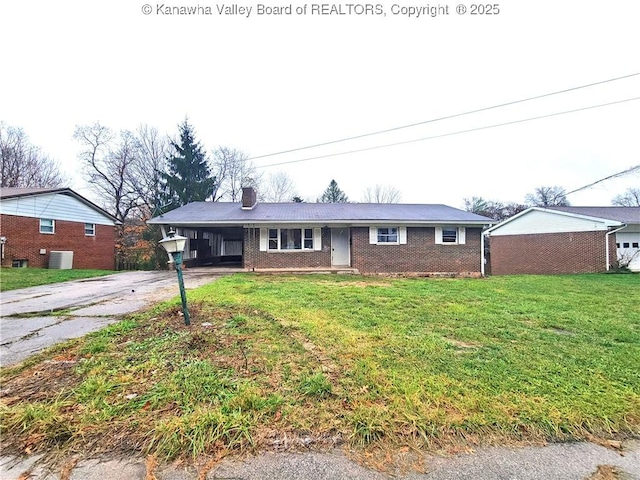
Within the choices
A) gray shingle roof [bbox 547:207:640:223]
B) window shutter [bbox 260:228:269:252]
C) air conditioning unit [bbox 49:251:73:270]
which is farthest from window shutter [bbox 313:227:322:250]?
gray shingle roof [bbox 547:207:640:223]

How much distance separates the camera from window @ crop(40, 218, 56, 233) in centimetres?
1531

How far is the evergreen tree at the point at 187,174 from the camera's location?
2692 centimetres

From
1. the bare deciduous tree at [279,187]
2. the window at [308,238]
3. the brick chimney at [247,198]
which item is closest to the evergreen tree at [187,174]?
the bare deciduous tree at [279,187]

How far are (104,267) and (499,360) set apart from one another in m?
22.9

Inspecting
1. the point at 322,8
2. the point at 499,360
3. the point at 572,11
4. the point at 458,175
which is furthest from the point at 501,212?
the point at 499,360

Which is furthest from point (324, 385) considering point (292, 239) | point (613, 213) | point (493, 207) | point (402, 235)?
point (493, 207)

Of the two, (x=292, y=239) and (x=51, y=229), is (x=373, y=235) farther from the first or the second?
(x=51, y=229)

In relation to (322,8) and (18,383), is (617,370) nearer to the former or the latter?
(18,383)

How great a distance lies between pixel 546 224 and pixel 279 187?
24853 millimetres

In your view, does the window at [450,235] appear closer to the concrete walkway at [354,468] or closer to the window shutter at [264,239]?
the window shutter at [264,239]

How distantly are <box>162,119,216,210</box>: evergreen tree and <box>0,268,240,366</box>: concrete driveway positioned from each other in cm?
1982

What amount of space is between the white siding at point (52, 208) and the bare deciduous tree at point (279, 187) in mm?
16285

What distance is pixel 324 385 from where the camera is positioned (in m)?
2.43

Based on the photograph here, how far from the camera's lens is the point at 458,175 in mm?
31109
